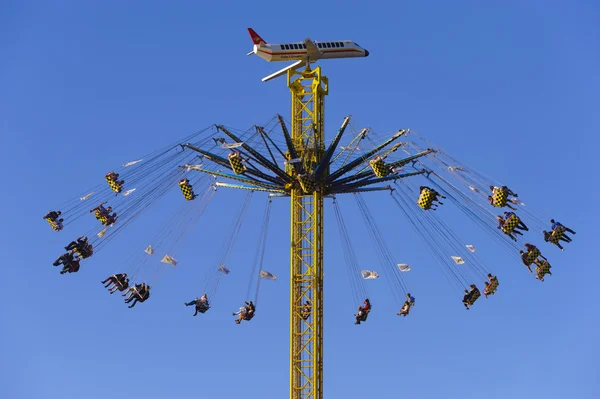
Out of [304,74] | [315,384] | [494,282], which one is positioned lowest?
[315,384]

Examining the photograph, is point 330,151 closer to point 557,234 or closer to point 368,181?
point 368,181

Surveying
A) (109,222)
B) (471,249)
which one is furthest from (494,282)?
(109,222)

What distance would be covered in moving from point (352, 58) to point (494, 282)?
1729 centimetres

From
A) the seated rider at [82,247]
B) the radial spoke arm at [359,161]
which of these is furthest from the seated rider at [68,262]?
the radial spoke arm at [359,161]

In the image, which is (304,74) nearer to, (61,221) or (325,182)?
(325,182)

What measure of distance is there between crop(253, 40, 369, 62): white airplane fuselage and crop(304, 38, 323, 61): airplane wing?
184mm

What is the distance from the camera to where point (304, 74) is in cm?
9312

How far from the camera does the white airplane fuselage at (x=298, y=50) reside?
9250cm

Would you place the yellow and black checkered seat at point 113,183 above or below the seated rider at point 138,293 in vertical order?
above

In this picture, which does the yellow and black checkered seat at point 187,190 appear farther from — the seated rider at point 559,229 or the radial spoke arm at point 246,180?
the seated rider at point 559,229

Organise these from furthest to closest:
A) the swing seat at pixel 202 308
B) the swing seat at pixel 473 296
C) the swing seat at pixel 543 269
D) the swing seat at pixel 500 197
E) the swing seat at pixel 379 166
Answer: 1. the swing seat at pixel 473 296
2. the swing seat at pixel 543 269
3. the swing seat at pixel 202 308
4. the swing seat at pixel 500 197
5. the swing seat at pixel 379 166

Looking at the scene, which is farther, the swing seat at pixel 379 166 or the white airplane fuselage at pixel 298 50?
the white airplane fuselage at pixel 298 50

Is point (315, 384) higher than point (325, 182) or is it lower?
lower

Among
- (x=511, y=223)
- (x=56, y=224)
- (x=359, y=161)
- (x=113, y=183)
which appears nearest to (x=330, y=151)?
(x=359, y=161)
